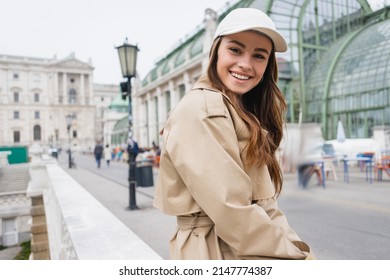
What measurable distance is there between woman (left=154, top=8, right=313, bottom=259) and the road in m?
1.22

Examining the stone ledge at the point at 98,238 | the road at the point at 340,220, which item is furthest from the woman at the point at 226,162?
the road at the point at 340,220

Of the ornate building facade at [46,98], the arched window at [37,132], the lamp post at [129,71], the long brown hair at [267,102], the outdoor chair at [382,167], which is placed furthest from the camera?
the outdoor chair at [382,167]

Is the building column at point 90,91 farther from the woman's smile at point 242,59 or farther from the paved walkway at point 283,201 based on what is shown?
the woman's smile at point 242,59

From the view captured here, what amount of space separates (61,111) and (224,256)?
107 inches

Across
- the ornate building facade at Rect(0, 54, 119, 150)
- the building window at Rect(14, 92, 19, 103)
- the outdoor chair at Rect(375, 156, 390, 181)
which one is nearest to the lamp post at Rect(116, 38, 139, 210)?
the ornate building facade at Rect(0, 54, 119, 150)

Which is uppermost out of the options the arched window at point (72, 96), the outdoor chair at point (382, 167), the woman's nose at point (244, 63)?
the arched window at point (72, 96)

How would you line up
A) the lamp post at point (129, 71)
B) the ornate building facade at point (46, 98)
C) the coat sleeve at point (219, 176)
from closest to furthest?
the coat sleeve at point (219, 176), the ornate building facade at point (46, 98), the lamp post at point (129, 71)

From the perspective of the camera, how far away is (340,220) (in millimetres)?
4301

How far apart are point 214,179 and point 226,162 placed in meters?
0.06

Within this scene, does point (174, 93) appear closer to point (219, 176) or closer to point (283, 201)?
point (283, 201)

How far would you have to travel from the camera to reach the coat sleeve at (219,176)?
821 millimetres

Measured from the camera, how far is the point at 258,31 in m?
0.96

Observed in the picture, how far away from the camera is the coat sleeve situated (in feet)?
2.69
